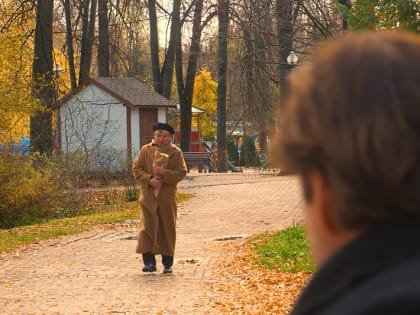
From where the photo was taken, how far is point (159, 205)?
34.6ft

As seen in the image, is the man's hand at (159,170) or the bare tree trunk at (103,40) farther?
the bare tree trunk at (103,40)

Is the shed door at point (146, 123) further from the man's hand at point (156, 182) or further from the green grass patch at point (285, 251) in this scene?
the man's hand at point (156, 182)

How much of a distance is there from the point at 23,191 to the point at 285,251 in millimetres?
8231

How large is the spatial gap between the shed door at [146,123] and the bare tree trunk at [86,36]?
275 centimetres

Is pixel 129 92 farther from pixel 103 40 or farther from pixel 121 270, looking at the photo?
pixel 121 270

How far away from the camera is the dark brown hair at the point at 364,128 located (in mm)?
1128

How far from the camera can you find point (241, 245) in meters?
13.3

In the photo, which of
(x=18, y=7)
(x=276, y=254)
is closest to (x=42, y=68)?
(x=18, y=7)

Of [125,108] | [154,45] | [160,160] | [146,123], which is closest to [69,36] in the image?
[125,108]

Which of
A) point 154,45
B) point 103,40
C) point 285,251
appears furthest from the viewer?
point 154,45

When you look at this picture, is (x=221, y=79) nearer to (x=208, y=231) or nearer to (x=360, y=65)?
(x=208, y=231)

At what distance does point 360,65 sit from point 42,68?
24.3 metres

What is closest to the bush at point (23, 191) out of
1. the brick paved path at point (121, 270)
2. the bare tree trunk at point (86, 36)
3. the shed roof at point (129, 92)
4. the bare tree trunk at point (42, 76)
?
the brick paved path at point (121, 270)

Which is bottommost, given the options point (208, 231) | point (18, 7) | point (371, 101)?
point (208, 231)
